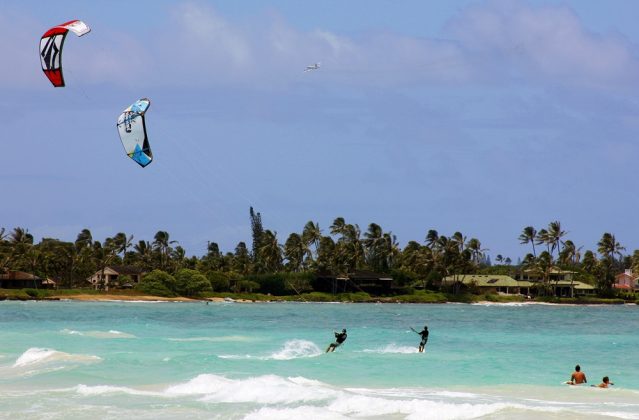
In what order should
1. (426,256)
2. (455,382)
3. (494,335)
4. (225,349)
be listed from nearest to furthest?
(455,382)
(225,349)
(494,335)
(426,256)

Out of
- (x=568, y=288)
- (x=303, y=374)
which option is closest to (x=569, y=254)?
(x=568, y=288)

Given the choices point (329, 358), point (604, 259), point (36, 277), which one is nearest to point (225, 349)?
point (329, 358)

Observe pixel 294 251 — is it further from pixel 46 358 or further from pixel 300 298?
pixel 46 358

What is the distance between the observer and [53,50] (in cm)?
2288

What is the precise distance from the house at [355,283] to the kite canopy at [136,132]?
278 feet

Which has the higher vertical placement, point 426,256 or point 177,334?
point 426,256

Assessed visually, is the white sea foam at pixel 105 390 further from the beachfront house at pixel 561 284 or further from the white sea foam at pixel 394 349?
the beachfront house at pixel 561 284

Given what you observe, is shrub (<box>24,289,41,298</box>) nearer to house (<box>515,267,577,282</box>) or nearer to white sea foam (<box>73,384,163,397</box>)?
house (<box>515,267,577,282</box>)

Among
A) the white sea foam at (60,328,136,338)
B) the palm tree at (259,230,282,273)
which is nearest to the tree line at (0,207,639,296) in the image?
the palm tree at (259,230,282,273)

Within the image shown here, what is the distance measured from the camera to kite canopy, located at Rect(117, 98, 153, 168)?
22.5 meters

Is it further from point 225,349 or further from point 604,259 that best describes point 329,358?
point 604,259

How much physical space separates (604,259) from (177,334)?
8264cm

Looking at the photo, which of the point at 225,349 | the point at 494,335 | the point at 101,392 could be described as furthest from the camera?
the point at 494,335

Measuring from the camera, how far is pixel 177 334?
4331 cm
